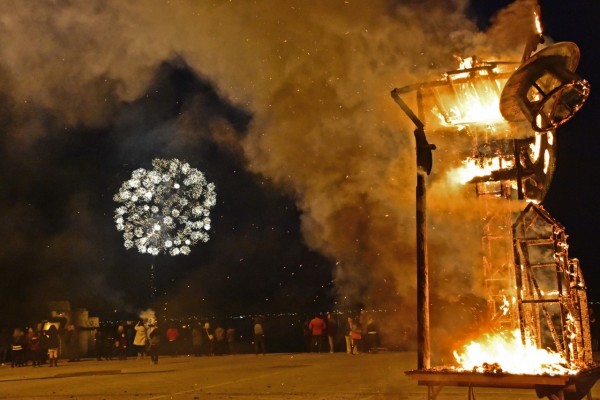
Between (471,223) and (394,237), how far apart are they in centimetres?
242

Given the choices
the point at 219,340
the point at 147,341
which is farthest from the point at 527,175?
the point at 219,340

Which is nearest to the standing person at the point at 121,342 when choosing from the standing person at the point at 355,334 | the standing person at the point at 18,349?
the standing person at the point at 18,349

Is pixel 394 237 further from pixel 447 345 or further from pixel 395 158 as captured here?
pixel 447 345

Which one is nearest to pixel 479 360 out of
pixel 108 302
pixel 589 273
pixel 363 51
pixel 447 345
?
pixel 447 345

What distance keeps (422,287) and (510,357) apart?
1508mm

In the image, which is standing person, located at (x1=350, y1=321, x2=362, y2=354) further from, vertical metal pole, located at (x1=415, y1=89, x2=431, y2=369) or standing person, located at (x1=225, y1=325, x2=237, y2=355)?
vertical metal pole, located at (x1=415, y1=89, x2=431, y2=369)

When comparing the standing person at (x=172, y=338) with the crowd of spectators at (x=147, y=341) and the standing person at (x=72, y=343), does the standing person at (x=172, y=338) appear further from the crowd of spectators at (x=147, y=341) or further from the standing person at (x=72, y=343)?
the standing person at (x=72, y=343)

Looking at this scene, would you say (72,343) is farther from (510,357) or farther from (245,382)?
(510,357)

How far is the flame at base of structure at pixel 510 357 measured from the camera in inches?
269

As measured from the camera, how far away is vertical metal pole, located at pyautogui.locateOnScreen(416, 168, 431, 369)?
6.95m

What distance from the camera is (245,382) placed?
1180 cm

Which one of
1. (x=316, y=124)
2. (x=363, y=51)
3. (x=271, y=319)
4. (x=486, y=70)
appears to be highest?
(x=363, y=51)

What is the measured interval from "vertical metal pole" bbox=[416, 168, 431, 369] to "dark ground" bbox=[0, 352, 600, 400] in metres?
2.41

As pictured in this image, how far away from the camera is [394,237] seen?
16797 mm
